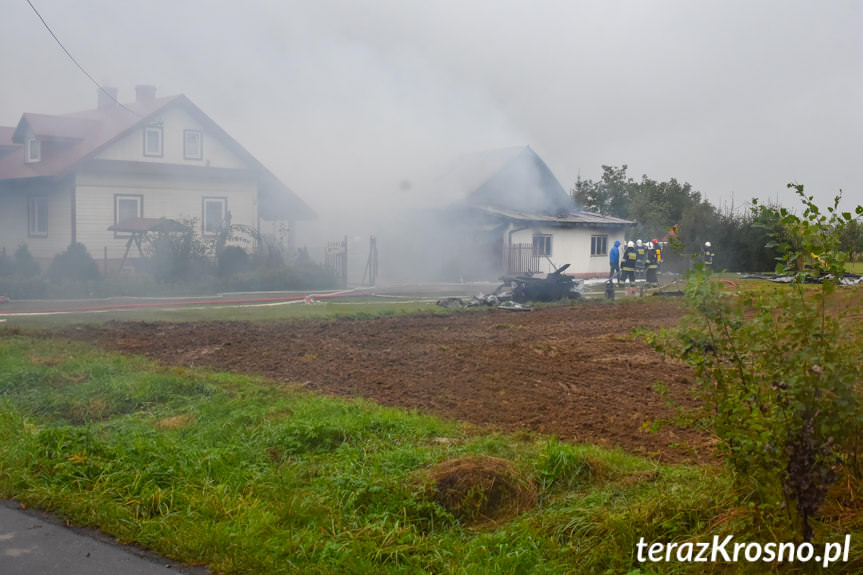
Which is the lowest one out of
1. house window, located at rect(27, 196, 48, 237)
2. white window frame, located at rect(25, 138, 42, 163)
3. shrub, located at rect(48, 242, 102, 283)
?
shrub, located at rect(48, 242, 102, 283)

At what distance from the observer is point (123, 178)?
2938 centimetres

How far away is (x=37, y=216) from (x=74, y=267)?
252 inches

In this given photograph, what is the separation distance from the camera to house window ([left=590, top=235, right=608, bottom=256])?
38219 millimetres

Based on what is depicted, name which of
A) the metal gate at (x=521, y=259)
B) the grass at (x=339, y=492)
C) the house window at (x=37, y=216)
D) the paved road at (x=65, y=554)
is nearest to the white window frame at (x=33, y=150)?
the house window at (x=37, y=216)

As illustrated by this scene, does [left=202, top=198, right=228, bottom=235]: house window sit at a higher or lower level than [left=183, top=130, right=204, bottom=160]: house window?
lower

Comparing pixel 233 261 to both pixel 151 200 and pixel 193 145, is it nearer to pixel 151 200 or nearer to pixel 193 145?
pixel 151 200

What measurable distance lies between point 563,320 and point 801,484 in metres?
13.3

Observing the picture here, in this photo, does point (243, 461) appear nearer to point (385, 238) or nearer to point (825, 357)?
point (825, 357)

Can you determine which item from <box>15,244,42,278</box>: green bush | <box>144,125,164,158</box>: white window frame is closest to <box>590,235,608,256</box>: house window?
<box>144,125,164,158</box>: white window frame

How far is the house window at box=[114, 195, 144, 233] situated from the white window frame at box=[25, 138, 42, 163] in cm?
415

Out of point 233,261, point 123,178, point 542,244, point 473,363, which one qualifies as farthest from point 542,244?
point 473,363

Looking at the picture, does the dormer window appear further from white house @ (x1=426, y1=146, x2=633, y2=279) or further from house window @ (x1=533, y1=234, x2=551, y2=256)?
house window @ (x1=533, y1=234, x2=551, y2=256)

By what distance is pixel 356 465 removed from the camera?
570cm

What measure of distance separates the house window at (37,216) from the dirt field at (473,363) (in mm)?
17429
